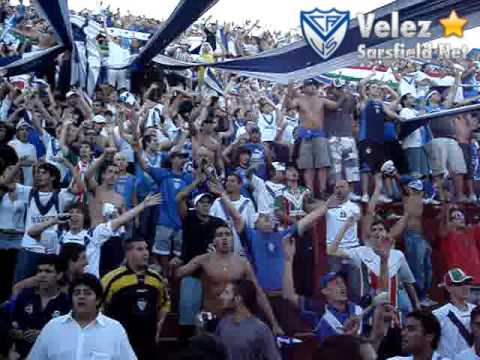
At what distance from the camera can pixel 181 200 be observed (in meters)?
7.97

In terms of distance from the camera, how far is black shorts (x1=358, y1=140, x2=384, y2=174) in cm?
1078

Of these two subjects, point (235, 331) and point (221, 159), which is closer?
point (235, 331)

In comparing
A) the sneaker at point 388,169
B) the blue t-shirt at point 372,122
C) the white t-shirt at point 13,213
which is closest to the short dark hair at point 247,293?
the white t-shirt at point 13,213

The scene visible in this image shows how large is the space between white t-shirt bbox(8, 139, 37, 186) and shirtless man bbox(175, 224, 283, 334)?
3.11 metres

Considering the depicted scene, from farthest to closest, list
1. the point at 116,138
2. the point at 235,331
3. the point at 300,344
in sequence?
the point at 116,138 → the point at 300,344 → the point at 235,331

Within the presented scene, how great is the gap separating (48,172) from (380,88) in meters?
5.93

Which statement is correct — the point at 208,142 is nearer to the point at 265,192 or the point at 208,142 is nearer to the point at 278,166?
the point at 278,166

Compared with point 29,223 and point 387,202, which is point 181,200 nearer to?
point 29,223

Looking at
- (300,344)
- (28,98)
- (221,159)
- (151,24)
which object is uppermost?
(151,24)

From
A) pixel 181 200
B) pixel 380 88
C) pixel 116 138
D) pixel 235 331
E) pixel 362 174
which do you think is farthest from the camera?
pixel 380 88

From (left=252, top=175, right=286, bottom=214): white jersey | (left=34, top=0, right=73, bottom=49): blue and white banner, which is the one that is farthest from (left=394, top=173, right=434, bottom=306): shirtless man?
(left=34, top=0, right=73, bottom=49): blue and white banner

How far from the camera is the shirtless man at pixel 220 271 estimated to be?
6.55 m

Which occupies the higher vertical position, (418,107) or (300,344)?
(418,107)

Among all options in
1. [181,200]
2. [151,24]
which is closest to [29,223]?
[181,200]
